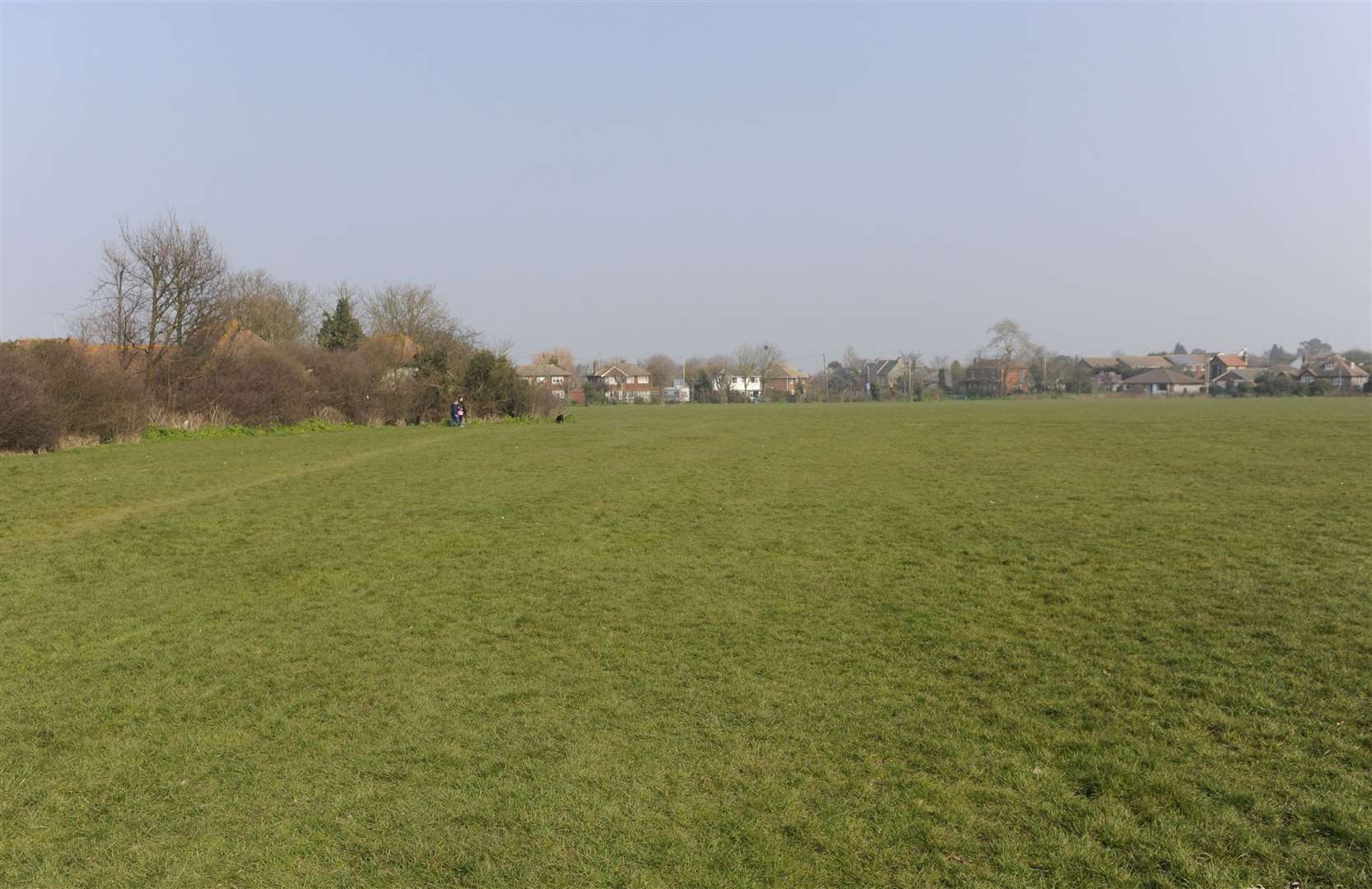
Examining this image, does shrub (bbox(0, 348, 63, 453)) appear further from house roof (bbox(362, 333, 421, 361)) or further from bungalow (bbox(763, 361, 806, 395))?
bungalow (bbox(763, 361, 806, 395))

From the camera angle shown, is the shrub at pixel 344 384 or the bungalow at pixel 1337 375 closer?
the shrub at pixel 344 384

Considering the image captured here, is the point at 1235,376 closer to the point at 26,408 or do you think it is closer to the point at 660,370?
the point at 660,370

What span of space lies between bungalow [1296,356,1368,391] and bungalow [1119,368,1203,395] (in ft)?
39.3

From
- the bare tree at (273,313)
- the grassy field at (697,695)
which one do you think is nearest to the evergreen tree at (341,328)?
the bare tree at (273,313)

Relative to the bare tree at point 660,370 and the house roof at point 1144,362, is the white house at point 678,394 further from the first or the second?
the house roof at point 1144,362

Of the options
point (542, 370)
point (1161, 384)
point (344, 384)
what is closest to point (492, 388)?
point (344, 384)

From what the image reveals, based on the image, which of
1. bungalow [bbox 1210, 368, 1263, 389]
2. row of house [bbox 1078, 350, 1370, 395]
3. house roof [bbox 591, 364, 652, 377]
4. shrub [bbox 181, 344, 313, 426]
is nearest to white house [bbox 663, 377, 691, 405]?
house roof [bbox 591, 364, 652, 377]

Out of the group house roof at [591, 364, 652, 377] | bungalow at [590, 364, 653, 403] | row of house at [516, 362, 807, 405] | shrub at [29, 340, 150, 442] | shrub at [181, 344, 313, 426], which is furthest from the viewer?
house roof at [591, 364, 652, 377]

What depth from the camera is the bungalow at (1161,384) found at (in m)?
110

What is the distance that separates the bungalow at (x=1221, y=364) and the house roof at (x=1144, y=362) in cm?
577

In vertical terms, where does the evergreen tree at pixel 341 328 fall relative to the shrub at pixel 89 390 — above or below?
above

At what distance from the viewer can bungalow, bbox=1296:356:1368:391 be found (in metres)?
89.5

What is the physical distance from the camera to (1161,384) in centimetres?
11281

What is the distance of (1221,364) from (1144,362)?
1045cm
